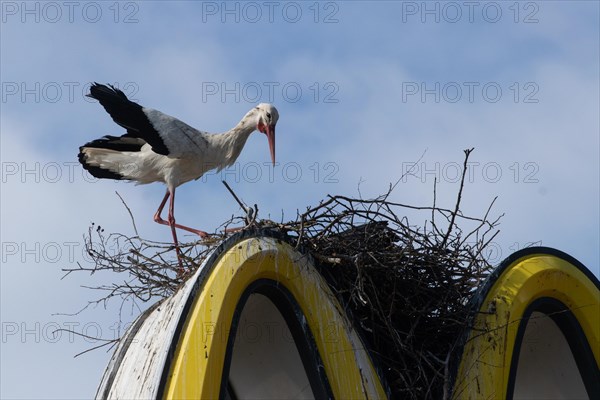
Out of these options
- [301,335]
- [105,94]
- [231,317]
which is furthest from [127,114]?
[231,317]

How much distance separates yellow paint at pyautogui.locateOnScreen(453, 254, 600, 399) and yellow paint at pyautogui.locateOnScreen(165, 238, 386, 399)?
96 centimetres

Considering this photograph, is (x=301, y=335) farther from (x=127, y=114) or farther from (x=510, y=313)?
(x=127, y=114)

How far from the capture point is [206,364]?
26.9 ft

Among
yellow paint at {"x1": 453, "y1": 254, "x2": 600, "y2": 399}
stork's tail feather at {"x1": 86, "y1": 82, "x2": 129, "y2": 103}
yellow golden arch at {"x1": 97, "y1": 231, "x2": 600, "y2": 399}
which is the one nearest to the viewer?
A: yellow golden arch at {"x1": 97, "y1": 231, "x2": 600, "y2": 399}

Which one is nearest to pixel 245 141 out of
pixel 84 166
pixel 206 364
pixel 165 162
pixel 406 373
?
pixel 165 162

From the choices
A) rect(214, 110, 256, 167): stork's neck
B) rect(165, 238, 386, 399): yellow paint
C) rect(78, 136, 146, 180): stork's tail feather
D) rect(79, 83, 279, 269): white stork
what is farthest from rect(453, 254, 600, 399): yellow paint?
rect(78, 136, 146, 180): stork's tail feather

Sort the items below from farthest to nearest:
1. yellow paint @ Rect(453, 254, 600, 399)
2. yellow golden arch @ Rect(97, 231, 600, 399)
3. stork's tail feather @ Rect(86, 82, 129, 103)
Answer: stork's tail feather @ Rect(86, 82, 129, 103) < yellow paint @ Rect(453, 254, 600, 399) < yellow golden arch @ Rect(97, 231, 600, 399)

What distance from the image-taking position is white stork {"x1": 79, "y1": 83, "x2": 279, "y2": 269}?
1258 centimetres

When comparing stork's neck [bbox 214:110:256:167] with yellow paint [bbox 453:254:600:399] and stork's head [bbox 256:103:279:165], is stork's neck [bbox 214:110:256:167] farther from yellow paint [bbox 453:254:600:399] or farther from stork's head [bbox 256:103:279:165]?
yellow paint [bbox 453:254:600:399]

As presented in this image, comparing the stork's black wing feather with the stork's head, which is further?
the stork's head

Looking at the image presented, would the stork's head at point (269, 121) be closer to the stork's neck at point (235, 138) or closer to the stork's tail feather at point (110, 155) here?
the stork's neck at point (235, 138)

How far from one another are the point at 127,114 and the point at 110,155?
2.59 feet

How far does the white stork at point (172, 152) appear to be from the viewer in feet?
41.3

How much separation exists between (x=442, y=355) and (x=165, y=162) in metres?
3.61
